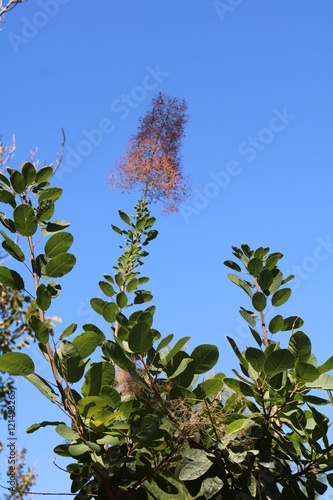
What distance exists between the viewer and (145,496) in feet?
3.06

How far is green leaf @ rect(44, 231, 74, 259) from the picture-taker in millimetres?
1093

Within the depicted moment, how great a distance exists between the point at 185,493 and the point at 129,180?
4.42ft

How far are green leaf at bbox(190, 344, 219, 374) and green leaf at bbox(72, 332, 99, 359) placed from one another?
0.58 ft

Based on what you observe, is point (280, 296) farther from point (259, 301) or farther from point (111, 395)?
point (111, 395)

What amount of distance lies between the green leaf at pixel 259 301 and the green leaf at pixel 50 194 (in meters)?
0.47

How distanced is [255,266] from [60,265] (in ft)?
1.62

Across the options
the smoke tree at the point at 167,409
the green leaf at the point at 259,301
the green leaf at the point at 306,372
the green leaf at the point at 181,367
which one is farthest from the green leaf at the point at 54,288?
Answer: the green leaf at the point at 306,372

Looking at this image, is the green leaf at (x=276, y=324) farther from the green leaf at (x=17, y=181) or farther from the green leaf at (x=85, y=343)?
the green leaf at (x=17, y=181)

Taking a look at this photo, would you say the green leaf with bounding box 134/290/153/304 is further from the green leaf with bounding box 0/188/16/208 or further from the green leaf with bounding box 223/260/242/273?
the green leaf with bounding box 0/188/16/208

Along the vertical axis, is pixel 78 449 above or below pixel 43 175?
below

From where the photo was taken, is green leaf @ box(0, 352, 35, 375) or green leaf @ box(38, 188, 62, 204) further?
green leaf @ box(38, 188, 62, 204)

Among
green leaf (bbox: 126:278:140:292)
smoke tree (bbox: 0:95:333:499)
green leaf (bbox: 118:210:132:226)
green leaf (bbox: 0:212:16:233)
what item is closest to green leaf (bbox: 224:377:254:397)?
smoke tree (bbox: 0:95:333:499)

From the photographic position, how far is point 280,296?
1267 millimetres

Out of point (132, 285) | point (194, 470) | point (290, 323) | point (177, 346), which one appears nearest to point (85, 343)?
point (177, 346)
